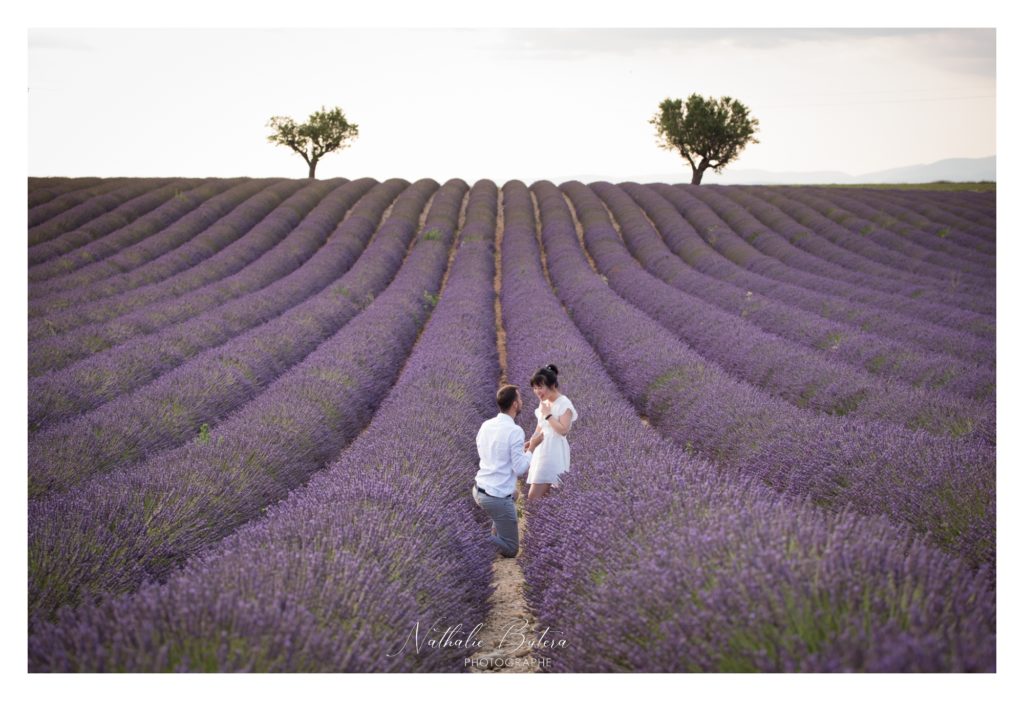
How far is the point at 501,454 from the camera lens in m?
3.57

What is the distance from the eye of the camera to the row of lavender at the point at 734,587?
1498 millimetres

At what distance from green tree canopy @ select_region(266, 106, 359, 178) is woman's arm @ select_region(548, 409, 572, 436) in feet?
109

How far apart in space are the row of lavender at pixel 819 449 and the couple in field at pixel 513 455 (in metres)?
1.20

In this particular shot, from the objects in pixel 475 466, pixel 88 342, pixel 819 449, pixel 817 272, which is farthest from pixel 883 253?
pixel 88 342

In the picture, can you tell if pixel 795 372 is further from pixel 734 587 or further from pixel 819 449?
pixel 734 587

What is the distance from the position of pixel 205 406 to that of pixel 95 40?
3.08 m

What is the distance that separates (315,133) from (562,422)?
33.9 meters

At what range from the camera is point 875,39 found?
3.36 meters

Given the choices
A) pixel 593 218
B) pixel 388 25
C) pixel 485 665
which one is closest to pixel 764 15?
pixel 388 25

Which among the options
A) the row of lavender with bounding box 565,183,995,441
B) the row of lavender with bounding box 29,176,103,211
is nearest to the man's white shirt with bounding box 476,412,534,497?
the row of lavender with bounding box 565,183,995,441

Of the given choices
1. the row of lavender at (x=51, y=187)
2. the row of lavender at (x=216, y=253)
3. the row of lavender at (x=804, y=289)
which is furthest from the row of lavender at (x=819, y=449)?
the row of lavender at (x=51, y=187)

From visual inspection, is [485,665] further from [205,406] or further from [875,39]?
[205,406]

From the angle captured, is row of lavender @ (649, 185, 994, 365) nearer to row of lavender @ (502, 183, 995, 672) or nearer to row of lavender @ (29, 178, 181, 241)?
row of lavender @ (502, 183, 995, 672)
